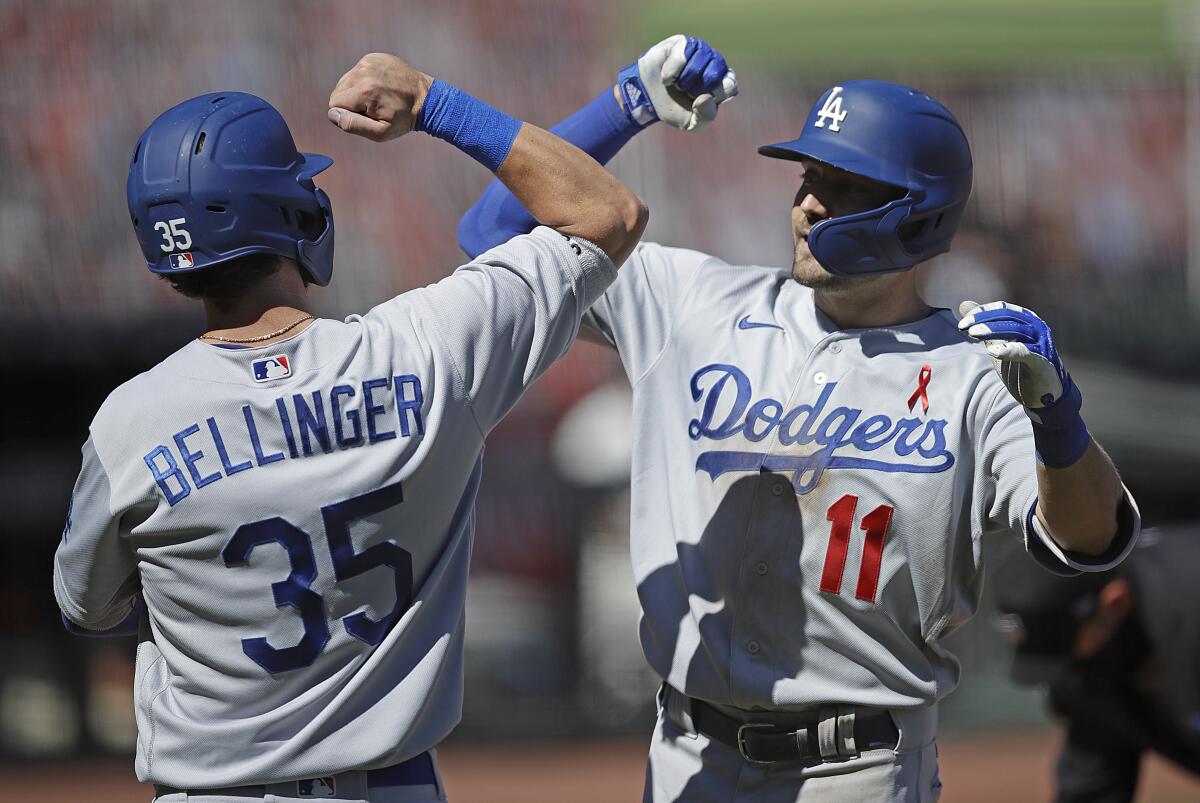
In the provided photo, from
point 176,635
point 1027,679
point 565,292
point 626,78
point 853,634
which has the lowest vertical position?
point 1027,679

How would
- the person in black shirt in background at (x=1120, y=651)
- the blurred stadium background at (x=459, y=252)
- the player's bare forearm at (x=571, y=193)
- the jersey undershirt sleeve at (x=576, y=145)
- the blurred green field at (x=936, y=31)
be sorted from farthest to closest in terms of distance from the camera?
1. the blurred green field at (x=936, y=31)
2. the blurred stadium background at (x=459, y=252)
3. the person in black shirt in background at (x=1120, y=651)
4. the jersey undershirt sleeve at (x=576, y=145)
5. the player's bare forearm at (x=571, y=193)

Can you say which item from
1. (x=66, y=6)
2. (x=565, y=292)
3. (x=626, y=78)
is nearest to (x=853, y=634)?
(x=565, y=292)

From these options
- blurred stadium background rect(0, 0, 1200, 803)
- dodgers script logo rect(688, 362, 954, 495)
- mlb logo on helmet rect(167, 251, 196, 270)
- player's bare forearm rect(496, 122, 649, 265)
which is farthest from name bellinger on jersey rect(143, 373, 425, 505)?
blurred stadium background rect(0, 0, 1200, 803)

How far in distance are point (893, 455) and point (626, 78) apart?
83 centimetres

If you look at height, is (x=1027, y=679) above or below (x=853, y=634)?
below

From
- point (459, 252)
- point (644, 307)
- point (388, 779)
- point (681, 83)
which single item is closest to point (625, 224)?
point (681, 83)

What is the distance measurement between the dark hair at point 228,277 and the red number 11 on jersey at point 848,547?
3.47 feet

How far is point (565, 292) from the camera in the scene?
2158 mm

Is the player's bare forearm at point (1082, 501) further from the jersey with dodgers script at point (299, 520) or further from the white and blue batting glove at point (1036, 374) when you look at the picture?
the jersey with dodgers script at point (299, 520)

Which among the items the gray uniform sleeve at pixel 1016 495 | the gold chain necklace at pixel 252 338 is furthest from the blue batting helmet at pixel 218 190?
the gray uniform sleeve at pixel 1016 495

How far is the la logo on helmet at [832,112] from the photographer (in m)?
2.60

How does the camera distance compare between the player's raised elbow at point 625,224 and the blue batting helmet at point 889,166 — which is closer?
the player's raised elbow at point 625,224

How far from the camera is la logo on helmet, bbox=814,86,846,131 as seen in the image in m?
2.60

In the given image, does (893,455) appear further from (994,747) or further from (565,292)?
(994,747)
